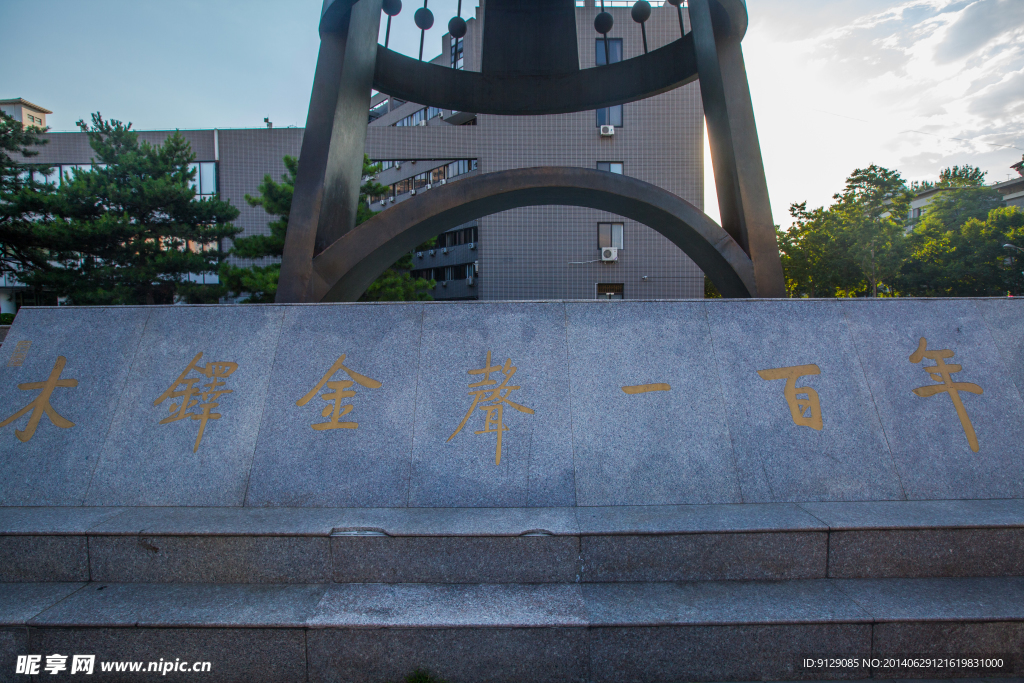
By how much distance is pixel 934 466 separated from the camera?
342cm

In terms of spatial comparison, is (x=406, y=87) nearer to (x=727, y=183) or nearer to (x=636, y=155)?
(x=727, y=183)

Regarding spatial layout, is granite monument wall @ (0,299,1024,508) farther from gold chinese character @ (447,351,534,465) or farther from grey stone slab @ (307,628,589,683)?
grey stone slab @ (307,628,589,683)

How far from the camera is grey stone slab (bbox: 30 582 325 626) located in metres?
2.52

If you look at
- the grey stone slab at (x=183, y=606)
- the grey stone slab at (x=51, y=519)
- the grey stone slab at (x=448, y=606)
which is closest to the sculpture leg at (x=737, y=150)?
the grey stone slab at (x=448, y=606)

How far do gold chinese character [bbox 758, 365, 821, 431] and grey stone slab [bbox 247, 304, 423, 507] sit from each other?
107 inches

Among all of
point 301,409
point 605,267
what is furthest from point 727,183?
point 605,267

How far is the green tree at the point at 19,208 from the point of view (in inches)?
504

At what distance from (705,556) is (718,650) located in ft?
1.54

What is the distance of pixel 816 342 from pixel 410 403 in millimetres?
3152

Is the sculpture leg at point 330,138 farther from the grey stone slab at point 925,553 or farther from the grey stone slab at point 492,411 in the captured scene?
the grey stone slab at point 925,553

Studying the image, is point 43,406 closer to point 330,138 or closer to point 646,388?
point 330,138

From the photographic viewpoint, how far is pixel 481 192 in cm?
568

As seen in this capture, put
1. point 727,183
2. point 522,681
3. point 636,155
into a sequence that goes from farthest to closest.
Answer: point 636,155
point 727,183
point 522,681

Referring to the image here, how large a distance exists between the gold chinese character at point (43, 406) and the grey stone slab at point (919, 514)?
5253 mm
